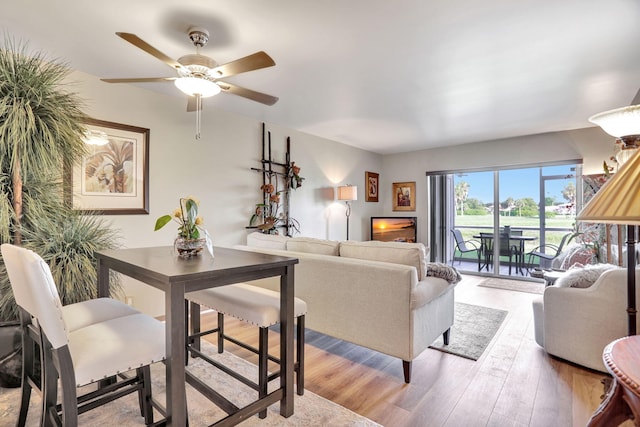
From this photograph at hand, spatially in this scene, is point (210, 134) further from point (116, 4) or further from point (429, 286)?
point (429, 286)

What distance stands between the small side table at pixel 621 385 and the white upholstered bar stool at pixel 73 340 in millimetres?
1590

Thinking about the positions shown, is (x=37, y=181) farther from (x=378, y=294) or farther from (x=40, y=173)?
(x=378, y=294)

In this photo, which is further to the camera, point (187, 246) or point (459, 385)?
point (459, 385)

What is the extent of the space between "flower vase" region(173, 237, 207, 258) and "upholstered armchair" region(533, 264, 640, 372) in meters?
2.65

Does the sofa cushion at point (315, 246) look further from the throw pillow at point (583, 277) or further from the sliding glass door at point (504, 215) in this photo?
the sliding glass door at point (504, 215)

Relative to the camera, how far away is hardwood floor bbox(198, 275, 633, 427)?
5.86 feet

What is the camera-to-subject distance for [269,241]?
3080 millimetres

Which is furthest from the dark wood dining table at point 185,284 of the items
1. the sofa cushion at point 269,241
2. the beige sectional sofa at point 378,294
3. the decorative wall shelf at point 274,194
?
the decorative wall shelf at point 274,194

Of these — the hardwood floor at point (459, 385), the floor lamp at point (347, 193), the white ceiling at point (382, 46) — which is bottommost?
the hardwood floor at point (459, 385)

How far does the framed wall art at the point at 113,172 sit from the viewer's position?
113 inches

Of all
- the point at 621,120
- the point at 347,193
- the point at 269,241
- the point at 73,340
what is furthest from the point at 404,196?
the point at 73,340

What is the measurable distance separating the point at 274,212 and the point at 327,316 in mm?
2372

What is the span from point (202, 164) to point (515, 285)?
505 centimetres

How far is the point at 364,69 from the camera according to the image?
2775 mm
